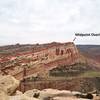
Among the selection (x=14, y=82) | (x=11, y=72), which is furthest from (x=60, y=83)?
(x=14, y=82)

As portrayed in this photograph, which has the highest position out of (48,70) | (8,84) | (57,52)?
(57,52)

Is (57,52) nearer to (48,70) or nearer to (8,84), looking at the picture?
(48,70)

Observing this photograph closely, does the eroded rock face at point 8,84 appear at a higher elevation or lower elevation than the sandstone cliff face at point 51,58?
lower

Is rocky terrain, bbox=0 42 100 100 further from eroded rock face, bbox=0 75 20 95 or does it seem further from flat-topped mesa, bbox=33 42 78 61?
eroded rock face, bbox=0 75 20 95

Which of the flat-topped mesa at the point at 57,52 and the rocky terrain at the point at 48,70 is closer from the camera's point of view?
the rocky terrain at the point at 48,70

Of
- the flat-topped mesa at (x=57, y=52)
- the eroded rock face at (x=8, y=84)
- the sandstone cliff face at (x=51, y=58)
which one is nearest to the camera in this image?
the eroded rock face at (x=8, y=84)

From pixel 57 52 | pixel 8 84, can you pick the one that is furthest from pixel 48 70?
pixel 8 84

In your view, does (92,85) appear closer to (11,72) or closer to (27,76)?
(27,76)

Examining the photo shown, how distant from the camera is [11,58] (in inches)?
1032

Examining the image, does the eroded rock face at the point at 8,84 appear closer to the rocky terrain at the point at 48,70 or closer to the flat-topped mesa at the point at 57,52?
the rocky terrain at the point at 48,70

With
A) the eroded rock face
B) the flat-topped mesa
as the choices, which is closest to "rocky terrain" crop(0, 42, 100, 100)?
Result: the flat-topped mesa

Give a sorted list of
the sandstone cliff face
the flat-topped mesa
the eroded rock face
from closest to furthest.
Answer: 1. the eroded rock face
2. the sandstone cliff face
3. the flat-topped mesa

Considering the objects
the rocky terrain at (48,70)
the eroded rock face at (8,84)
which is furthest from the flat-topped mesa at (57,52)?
the eroded rock face at (8,84)

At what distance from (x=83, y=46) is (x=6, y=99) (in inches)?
2956
